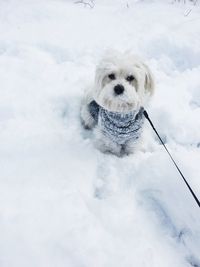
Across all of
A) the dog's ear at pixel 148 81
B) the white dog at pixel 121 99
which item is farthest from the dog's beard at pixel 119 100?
the dog's ear at pixel 148 81

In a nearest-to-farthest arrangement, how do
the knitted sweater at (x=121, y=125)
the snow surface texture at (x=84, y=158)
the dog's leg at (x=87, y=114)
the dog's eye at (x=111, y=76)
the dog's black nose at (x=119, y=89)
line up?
the snow surface texture at (x=84, y=158) → the dog's black nose at (x=119, y=89) → the dog's eye at (x=111, y=76) → the knitted sweater at (x=121, y=125) → the dog's leg at (x=87, y=114)

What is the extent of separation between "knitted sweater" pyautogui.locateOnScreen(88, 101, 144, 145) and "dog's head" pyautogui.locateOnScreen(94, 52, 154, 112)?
0.15 meters

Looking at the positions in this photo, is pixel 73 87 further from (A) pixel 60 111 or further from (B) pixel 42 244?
(B) pixel 42 244

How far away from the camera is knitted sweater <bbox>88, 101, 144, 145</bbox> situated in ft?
11.6

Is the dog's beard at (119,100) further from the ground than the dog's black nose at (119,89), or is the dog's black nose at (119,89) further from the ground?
the dog's black nose at (119,89)

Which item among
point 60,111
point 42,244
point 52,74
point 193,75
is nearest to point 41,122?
point 60,111

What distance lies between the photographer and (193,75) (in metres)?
4.96

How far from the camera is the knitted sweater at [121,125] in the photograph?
355cm

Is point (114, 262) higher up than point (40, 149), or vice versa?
point (114, 262)

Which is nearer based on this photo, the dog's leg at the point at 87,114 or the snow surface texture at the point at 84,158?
the snow surface texture at the point at 84,158

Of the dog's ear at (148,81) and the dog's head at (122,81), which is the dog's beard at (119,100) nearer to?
the dog's head at (122,81)

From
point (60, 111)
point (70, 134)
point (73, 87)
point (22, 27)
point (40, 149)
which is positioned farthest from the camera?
point (22, 27)

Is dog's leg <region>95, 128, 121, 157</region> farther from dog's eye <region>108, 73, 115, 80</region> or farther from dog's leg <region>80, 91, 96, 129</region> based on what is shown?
dog's eye <region>108, 73, 115, 80</region>

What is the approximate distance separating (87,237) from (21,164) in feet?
3.38
